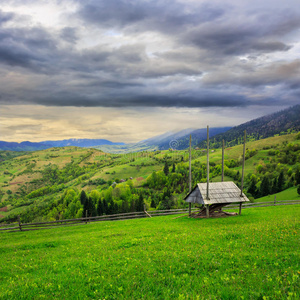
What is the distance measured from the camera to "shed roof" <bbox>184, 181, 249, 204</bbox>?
89.7 feet

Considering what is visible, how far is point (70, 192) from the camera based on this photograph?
599 ft

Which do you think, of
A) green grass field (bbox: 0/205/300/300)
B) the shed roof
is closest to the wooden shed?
the shed roof

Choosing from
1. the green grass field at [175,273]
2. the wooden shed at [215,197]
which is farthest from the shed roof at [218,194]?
the green grass field at [175,273]

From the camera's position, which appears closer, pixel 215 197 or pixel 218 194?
pixel 215 197

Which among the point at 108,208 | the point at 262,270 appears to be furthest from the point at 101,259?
the point at 108,208

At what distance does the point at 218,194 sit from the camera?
92.1ft

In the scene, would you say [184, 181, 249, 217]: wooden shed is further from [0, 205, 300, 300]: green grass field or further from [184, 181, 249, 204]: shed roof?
[0, 205, 300, 300]: green grass field

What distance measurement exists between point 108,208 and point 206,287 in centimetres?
10464

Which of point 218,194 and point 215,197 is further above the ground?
point 218,194

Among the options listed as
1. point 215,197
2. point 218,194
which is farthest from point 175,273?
point 218,194

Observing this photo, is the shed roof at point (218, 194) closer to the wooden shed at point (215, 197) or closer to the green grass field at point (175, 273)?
the wooden shed at point (215, 197)

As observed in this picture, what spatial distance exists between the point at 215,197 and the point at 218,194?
81 cm

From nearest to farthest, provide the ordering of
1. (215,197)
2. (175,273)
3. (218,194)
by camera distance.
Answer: (175,273) < (215,197) < (218,194)

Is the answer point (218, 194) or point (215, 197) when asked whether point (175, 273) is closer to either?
point (215, 197)
